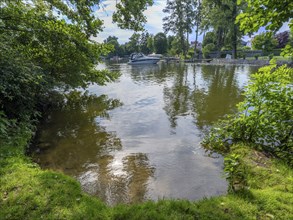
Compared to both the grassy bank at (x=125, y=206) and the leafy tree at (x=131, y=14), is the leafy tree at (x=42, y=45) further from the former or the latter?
the grassy bank at (x=125, y=206)

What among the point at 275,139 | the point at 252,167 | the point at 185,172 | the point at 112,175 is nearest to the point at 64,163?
the point at 112,175

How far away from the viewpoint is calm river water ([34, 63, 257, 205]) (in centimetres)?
370

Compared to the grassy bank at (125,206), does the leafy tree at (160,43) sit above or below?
above

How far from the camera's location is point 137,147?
5.39 metres

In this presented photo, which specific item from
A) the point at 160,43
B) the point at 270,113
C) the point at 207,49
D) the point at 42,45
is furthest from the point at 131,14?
the point at 160,43

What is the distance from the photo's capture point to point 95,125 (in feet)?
23.2

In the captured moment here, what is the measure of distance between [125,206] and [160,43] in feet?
186

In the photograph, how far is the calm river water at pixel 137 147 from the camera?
3.70m

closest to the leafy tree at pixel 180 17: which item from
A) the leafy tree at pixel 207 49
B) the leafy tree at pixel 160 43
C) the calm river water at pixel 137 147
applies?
the leafy tree at pixel 207 49

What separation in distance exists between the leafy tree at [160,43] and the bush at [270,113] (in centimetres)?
5433

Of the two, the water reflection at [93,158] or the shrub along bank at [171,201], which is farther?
the water reflection at [93,158]

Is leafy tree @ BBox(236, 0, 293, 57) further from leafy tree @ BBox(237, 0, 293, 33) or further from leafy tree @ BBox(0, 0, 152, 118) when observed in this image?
leafy tree @ BBox(0, 0, 152, 118)

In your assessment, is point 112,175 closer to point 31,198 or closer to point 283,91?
point 31,198

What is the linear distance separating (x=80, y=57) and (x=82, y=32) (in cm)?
92
